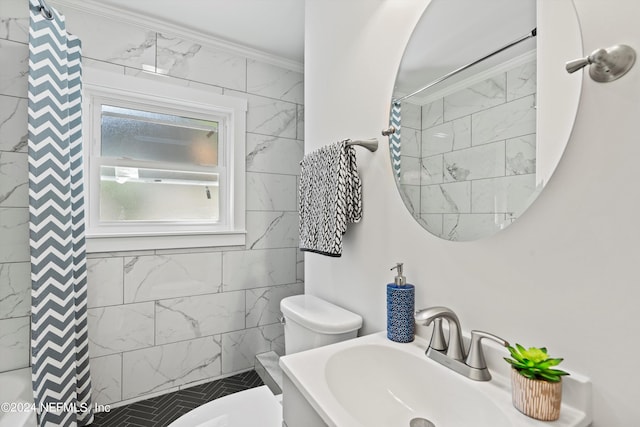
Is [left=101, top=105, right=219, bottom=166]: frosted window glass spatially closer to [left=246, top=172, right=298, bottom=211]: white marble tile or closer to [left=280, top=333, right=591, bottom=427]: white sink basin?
[left=246, top=172, right=298, bottom=211]: white marble tile

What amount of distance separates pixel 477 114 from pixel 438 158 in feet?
0.53

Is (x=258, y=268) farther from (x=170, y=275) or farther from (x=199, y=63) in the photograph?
(x=199, y=63)

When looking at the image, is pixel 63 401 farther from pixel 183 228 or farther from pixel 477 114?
pixel 477 114

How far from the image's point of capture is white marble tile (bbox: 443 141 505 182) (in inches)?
30.7

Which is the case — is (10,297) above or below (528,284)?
below

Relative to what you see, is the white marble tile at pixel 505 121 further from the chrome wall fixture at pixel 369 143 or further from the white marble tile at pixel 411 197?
the chrome wall fixture at pixel 369 143

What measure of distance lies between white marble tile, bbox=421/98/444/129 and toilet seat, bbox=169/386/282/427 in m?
1.17

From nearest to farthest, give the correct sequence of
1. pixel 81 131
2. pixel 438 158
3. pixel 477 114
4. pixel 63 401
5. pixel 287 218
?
pixel 477 114 → pixel 438 158 → pixel 63 401 → pixel 81 131 → pixel 287 218

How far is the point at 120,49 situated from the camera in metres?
1.90

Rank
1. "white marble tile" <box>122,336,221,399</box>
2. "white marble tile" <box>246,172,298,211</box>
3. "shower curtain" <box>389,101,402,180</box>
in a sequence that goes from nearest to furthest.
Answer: "shower curtain" <box>389,101,402,180</box>, "white marble tile" <box>122,336,221,399</box>, "white marble tile" <box>246,172,298,211</box>

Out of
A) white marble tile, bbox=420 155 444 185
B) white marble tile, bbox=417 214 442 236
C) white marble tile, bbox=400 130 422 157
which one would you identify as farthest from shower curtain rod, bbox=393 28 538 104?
white marble tile, bbox=417 214 442 236

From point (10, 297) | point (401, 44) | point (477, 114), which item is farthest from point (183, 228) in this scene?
point (477, 114)

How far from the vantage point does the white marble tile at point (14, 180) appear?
1.62 m

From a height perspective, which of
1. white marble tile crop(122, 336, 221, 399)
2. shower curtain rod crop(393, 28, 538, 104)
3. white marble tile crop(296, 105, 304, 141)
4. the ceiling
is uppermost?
the ceiling
